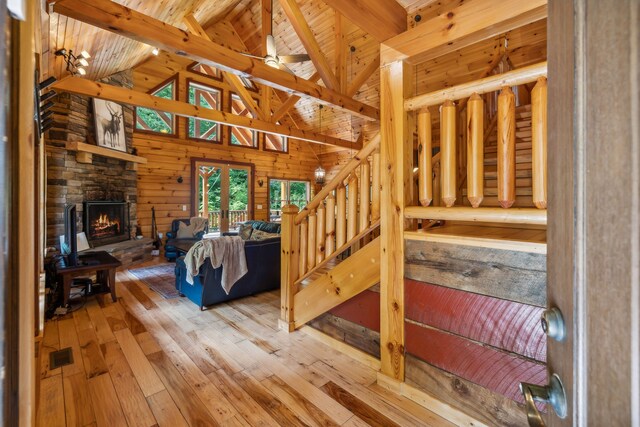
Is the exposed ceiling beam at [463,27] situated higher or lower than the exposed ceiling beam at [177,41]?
lower

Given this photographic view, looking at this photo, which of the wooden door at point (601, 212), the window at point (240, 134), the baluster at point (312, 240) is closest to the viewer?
the wooden door at point (601, 212)

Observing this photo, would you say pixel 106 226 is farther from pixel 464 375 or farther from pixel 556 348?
pixel 556 348

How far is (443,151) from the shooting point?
1.67m

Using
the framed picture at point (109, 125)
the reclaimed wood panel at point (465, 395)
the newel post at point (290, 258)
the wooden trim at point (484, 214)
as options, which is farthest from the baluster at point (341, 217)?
the framed picture at point (109, 125)

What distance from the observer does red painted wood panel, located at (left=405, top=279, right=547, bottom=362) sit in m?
1.37

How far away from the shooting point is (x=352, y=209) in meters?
2.30

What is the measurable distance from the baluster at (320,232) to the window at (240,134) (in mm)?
6524

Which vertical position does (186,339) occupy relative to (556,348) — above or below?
below

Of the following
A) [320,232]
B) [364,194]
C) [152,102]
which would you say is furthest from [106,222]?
[364,194]

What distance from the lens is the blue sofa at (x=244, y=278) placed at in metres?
3.35

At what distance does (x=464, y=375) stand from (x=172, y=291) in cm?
378

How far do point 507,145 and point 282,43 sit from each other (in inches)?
314

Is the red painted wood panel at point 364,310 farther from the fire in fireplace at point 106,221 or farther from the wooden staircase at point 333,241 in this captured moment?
the fire in fireplace at point 106,221

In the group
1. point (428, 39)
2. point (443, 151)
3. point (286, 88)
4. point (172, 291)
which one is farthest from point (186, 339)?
point (286, 88)
